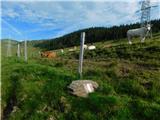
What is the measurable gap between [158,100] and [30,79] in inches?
247

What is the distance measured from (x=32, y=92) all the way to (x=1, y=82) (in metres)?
3.09

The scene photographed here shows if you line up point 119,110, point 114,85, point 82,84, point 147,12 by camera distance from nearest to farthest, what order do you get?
point 119,110 < point 82,84 < point 114,85 < point 147,12

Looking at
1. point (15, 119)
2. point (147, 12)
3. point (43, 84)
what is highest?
point (147, 12)

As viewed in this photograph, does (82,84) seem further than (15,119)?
Yes

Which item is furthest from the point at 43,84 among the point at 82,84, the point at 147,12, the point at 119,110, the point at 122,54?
the point at 147,12

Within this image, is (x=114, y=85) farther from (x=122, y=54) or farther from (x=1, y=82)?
(x=122, y=54)

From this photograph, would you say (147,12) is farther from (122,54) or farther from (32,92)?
(32,92)

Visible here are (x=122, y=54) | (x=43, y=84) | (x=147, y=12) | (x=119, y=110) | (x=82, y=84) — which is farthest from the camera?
(x=147, y=12)

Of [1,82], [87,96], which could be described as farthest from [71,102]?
[1,82]

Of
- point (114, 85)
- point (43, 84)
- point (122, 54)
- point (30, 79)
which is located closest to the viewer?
point (114, 85)

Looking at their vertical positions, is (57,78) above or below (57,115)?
above

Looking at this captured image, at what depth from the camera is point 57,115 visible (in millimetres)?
10453

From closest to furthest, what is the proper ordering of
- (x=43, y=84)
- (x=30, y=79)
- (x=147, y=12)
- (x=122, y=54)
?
1. (x=43, y=84)
2. (x=30, y=79)
3. (x=122, y=54)
4. (x=147, y=12)

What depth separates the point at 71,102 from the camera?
11.0 meters
